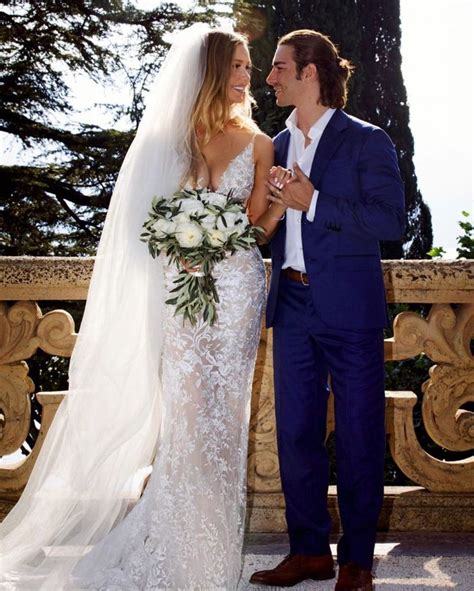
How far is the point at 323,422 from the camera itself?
12.1 ft

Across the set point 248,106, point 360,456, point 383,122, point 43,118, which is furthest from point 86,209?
point 360,456

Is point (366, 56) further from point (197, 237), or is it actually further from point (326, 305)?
point (197, 237)

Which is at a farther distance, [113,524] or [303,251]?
[113,524]

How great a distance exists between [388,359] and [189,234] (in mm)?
1361

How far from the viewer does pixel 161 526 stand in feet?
11.5

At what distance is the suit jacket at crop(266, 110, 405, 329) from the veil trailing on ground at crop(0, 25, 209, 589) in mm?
583

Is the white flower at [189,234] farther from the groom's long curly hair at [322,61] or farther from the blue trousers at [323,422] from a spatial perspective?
the groom's long curly hair at [322,61]

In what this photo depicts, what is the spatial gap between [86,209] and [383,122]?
3801 millimetres

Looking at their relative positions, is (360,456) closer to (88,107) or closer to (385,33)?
(88,107)

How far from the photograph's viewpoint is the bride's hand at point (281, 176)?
3.37 m

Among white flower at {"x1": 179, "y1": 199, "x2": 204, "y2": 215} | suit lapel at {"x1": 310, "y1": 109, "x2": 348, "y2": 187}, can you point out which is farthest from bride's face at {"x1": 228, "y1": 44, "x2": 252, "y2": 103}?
white flower at {"x1": 179, "y1": 199, "x2": 204, "y2": 215}

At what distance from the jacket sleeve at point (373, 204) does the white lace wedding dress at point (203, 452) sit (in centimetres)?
38

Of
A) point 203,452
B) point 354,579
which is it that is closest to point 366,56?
point 203,452

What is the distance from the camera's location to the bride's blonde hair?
3551mm
